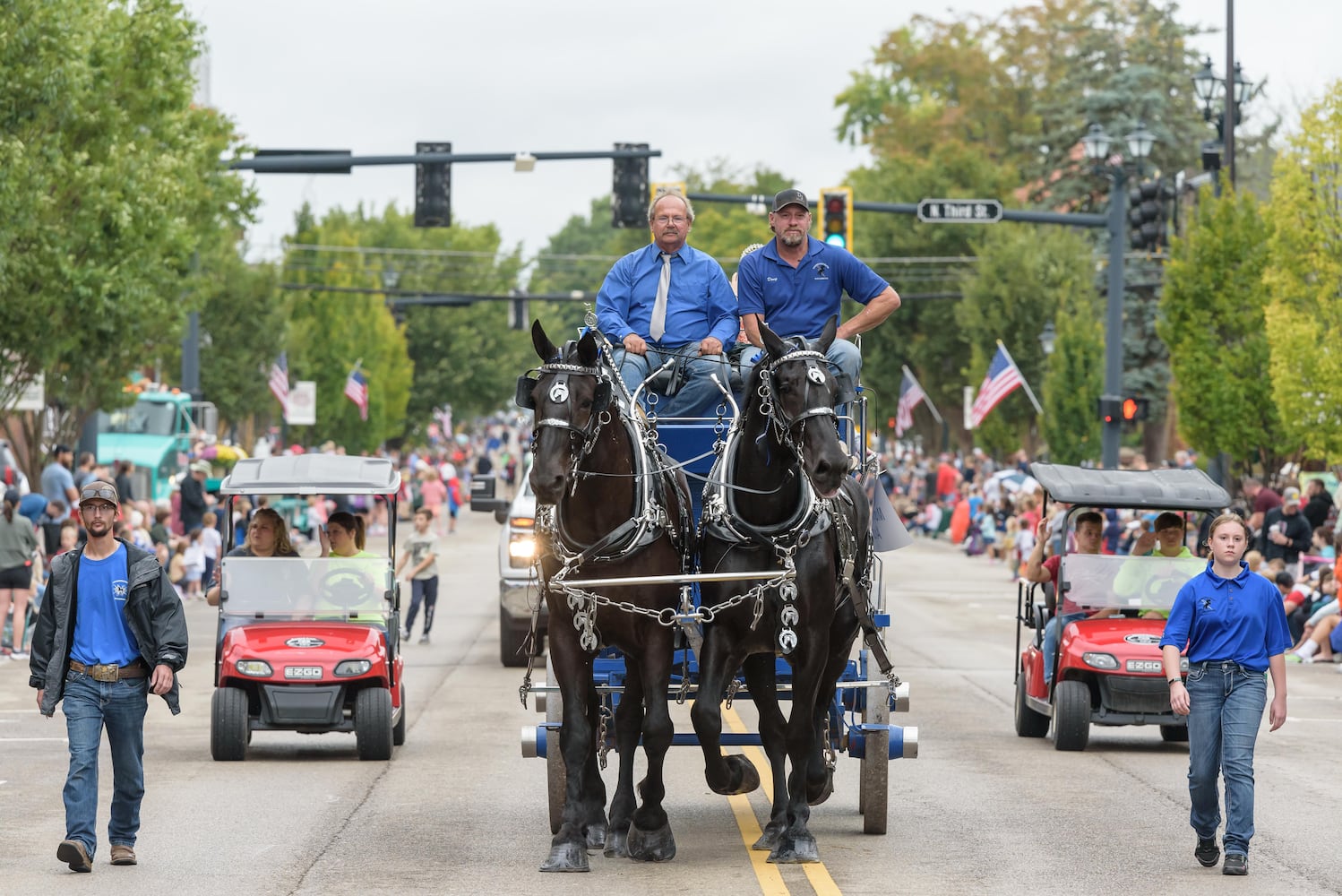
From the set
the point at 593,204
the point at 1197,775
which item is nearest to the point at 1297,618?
the point at 1197,775

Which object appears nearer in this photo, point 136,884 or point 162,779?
point 136,884

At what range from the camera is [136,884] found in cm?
1005

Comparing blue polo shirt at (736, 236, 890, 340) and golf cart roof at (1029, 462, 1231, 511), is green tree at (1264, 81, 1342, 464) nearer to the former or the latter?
golf cart roof at (1029, 462, 1231, 511)

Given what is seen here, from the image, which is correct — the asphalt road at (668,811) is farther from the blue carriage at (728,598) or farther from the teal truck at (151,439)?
the teal truck at (151,439)

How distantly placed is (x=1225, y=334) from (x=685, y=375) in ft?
88.7

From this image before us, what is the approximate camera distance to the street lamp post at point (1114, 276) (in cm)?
3512

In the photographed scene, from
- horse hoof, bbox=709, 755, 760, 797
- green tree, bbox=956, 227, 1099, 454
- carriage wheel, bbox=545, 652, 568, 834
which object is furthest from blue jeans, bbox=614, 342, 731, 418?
green tree, bbox=956, 227, 1099, 454

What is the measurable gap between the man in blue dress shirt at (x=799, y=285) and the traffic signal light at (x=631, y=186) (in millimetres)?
20914

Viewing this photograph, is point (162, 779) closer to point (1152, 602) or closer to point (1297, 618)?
point (1152, 602)

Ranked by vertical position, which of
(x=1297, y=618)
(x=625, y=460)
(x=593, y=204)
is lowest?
(x=1297, y=618)

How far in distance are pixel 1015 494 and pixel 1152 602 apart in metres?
28.2

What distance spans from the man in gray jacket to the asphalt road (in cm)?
53

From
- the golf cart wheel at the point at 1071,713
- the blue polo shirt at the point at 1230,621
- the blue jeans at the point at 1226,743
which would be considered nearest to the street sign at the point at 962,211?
the golf cart wheel at the point at 1071,713

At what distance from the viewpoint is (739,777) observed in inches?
426
